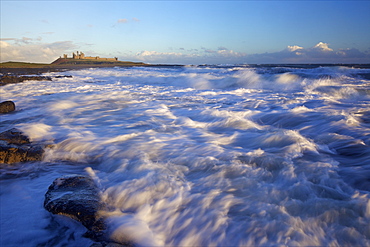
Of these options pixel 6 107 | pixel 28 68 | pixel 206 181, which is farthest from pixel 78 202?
pixel 28 68

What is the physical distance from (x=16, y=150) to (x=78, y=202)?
1.63 metres

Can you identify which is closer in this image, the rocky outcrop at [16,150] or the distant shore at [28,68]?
the rocky outcrop at [16,150]

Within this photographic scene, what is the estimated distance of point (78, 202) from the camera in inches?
73.0

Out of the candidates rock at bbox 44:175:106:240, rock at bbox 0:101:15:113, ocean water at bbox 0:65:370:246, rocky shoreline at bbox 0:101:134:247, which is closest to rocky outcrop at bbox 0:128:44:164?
rocky shoreline at bbox 0:101:134:247

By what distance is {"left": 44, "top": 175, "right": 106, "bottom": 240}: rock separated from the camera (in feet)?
5.57

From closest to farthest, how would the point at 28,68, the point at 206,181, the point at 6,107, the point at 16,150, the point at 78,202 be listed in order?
the point at 78,202 < the point at 206,181 < the point at 16,150 < the point at 6,107 < the point at 28,68

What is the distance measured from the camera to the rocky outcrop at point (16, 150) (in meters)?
2.79

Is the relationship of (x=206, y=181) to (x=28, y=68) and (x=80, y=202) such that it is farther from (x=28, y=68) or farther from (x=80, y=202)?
(x=28, y=68)

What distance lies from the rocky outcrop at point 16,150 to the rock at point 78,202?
1.06m

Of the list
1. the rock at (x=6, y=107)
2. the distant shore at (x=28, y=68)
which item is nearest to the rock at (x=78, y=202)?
the rock at (x=6, y=107)

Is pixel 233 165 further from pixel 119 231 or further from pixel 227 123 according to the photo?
pixel 227 123

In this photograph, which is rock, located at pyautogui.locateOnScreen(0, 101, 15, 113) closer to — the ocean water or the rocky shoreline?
the ocean water

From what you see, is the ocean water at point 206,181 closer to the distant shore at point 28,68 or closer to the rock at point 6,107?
the rock at point 6,107

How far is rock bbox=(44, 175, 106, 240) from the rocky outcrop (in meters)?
1.06
